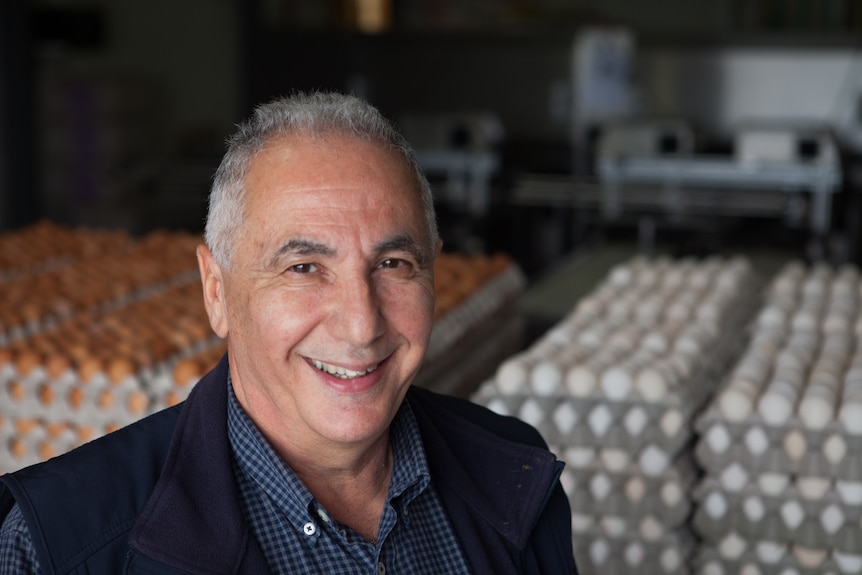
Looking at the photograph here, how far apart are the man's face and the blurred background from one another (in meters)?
4.23

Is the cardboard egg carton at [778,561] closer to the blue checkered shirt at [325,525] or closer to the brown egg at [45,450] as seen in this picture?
the blue checkered shirt at [325,525]

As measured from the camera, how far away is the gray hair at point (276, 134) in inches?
45.4

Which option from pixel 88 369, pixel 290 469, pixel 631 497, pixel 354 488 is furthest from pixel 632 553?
pixel 88 369

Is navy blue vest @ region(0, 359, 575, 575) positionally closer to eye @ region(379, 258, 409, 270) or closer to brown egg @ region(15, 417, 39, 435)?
eye @ region(379, 258, 409, 270)

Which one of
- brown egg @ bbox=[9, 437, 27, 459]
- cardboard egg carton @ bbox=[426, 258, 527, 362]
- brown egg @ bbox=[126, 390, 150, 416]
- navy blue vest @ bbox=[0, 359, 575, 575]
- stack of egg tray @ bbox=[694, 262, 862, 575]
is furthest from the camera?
cardboard egg carton @ bbox=[426, 258, 527, 362]

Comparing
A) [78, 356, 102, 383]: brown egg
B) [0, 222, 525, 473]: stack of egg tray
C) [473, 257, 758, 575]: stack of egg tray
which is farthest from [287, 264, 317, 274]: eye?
[78, 356, 102, 383]: brown egg

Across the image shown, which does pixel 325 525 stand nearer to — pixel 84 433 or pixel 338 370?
pixel 338 370

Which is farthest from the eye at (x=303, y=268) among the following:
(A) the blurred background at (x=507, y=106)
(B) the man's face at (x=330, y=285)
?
(A) the blurred background at (x=507, y=106)

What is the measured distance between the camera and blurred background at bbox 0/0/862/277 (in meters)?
6.21

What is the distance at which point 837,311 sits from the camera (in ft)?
9.24

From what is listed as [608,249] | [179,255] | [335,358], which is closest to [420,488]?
[335,358]

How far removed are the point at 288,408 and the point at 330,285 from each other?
0.14 m

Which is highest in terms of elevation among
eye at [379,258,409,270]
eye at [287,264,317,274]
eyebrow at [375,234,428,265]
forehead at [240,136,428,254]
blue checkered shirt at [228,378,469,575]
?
forehead at [240,136,428,254]

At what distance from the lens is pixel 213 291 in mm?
1256
